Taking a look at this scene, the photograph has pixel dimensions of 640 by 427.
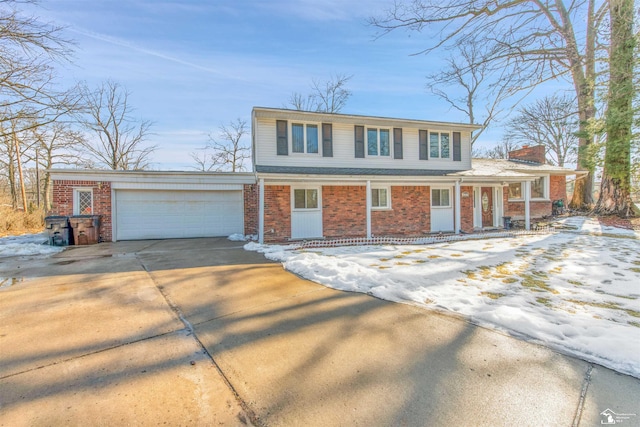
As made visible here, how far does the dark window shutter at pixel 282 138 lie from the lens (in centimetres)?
1138

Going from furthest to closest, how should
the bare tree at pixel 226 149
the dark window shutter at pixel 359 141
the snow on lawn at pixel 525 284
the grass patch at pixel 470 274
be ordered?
the bare tree at pixel 226 149, the dark window shutter at pixel 359 141, the grass patch at pixel 470 274, the snow on lawn at pixel 525 284

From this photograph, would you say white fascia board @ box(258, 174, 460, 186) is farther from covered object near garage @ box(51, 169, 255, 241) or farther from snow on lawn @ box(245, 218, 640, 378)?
covered object near garage @ box(51, 169, 255, 241)

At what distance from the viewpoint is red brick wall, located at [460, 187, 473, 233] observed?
12680 millimetres

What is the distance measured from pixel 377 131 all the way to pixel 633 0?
9362 millimetres

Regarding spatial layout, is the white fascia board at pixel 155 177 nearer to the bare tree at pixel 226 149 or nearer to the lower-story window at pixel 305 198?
the lower-story window at pixel 305 198

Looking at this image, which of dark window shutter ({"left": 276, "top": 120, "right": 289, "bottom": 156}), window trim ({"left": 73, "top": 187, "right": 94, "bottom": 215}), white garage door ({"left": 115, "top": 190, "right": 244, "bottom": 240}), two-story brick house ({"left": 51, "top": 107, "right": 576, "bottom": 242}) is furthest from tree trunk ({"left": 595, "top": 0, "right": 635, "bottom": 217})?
window trim ({"left": 73, "top": 187, "right": 94, "bottom": 215})

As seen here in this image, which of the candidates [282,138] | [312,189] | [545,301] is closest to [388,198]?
[312,189]

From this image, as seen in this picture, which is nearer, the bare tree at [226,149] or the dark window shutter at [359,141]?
the dark window shutter at [359,141]

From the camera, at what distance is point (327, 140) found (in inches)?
472

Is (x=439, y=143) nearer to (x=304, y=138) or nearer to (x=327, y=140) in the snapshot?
(x=327, y=140)

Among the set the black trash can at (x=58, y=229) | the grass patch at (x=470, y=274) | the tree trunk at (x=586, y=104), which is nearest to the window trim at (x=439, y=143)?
the tree trunk at (x=586, y=104)

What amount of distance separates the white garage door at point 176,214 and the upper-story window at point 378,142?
6.14m

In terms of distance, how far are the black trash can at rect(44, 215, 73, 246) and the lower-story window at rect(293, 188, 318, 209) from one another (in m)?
7.82

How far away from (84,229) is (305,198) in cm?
786
